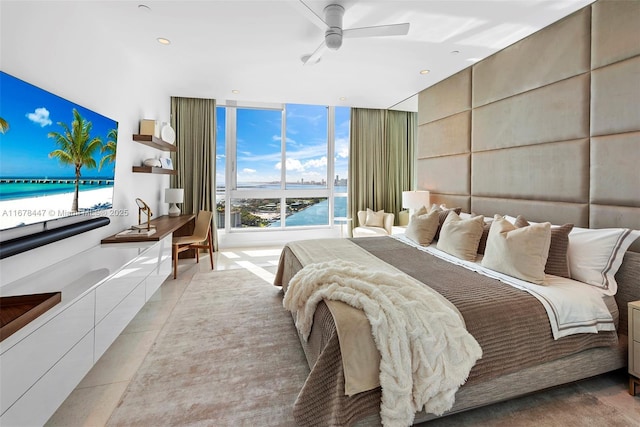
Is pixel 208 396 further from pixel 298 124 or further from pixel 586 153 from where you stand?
pixel 298 124

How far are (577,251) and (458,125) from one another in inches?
82.5

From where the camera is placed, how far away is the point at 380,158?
6090 millimetres

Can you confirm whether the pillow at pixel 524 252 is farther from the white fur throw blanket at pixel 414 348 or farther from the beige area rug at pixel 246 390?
the white fur throw blanket at pixel 414 348

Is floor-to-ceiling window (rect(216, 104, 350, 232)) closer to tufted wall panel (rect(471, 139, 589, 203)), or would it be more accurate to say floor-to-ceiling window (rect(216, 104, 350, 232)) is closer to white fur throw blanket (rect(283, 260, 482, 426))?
tufted wall panel (rect(471, 139, 589, 203))

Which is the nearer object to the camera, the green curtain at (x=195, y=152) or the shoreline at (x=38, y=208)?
the shoreline at (x=38, y=208)

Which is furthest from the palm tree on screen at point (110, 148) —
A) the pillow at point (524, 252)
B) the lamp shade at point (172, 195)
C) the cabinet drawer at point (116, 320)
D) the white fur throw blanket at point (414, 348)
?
the pillow at point (524, 252)

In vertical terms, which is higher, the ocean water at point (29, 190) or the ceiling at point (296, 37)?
the ceiling at point (296, 37)

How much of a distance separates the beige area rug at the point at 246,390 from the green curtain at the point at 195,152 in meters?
3.03

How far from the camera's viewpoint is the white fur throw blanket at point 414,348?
4.50 ft

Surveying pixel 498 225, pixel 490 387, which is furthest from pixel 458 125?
pixel 490 387

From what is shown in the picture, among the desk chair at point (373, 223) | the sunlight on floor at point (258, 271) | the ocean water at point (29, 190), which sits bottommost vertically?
the sunlight on floor at point (258, 271)

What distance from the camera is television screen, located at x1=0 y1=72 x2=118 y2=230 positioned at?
1614 mm

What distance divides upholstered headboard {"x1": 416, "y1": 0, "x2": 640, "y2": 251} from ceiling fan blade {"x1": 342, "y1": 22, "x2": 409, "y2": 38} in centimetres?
134

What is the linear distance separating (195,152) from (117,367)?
3.98 metres
